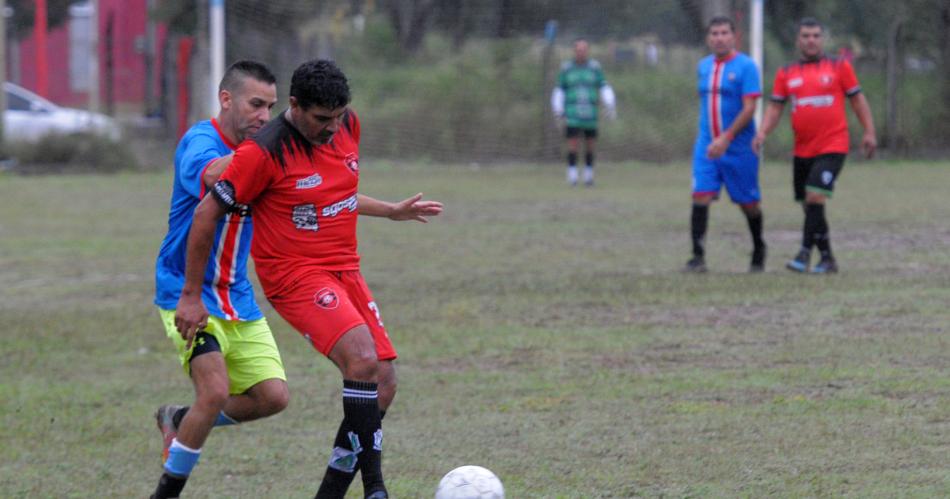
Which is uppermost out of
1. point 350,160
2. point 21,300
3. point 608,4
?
point 608,4

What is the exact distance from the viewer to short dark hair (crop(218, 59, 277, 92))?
201 inches

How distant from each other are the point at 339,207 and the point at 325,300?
1.17 feet

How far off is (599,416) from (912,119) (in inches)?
803

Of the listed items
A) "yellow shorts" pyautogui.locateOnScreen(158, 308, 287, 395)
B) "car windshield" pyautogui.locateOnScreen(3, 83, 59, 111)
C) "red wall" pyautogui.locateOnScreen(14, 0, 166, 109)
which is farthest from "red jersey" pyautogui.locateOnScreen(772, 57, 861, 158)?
"red wall" pyautogui.locateOnScreen(14, 0, 166, 109)

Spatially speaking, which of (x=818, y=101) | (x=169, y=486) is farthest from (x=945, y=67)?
(x=169, y=486)

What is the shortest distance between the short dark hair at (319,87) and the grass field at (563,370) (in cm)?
157

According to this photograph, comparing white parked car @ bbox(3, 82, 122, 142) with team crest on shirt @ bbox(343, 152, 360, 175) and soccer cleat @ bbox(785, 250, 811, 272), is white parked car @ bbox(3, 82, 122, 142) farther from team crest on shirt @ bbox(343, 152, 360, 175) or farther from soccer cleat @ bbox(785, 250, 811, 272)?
team crest on shirt @ bbox(343, 152, 360, 175)

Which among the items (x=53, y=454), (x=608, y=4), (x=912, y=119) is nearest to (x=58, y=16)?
(x=608, y=4)

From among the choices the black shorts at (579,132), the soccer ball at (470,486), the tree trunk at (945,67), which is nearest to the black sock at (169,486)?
the soccer ball at (470,486)

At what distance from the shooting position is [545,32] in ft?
83.3

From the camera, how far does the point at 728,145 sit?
35.8 ft

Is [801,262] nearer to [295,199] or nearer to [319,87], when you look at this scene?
[295,199]

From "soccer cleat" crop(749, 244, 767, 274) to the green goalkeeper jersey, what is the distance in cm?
1017

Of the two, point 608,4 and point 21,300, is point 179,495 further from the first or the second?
point 608,4
